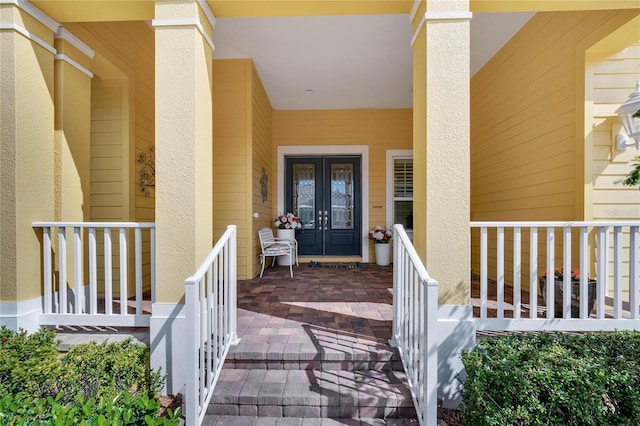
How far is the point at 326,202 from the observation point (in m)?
6.62

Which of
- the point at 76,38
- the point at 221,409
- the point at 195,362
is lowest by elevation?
the point at 221,409

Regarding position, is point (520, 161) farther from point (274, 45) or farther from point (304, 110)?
point (304, 110)

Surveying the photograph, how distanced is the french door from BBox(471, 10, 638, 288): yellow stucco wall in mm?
2461

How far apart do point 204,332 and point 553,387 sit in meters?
1.90

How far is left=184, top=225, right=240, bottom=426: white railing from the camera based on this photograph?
5.80 ft

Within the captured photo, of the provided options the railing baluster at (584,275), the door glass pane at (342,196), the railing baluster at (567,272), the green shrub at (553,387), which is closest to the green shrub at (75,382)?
the green shrub at (553,387)

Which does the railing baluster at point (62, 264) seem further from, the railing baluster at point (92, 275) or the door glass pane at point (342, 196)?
the door glass pane at point (342, 196)

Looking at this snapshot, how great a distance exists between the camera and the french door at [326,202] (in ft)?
21.6

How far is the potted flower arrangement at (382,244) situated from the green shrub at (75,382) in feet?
15.1

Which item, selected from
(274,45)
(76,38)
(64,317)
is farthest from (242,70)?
(64,317)

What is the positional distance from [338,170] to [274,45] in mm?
2977

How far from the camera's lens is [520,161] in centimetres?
392

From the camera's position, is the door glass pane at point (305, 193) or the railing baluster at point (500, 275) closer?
the railing baluster at point (500, 275)

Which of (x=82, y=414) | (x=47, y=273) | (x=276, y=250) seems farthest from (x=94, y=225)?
(x=276, y=250)
